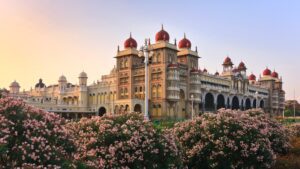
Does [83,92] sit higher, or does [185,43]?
[185,43]

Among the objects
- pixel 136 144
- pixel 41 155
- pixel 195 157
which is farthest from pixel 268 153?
pixel 41 155

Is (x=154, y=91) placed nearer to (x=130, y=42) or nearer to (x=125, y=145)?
(x=130, y=42)

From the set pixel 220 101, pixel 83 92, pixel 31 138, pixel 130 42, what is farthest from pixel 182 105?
pixel 31 138

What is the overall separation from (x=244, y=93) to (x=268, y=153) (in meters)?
71.2

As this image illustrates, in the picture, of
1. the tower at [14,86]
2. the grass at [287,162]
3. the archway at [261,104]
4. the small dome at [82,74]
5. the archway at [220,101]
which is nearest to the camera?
the grass at [287,162]

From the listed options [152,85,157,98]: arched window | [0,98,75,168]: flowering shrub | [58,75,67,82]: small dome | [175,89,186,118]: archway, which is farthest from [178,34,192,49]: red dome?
[0,98,75,168]: flowering shrub

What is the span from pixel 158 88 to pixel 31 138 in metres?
51.5

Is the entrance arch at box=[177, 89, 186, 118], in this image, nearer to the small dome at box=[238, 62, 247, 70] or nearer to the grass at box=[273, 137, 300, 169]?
the small dome at box=[238, 62, 247, 70]

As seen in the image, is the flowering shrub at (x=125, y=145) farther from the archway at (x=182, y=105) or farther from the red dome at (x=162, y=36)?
the archway at (x=182, y=105)

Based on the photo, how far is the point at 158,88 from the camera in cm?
5803

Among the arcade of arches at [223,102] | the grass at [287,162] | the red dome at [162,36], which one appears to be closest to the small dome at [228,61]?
the arcade of arches at [223,102]

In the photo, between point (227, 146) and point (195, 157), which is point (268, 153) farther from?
point (195, 157)

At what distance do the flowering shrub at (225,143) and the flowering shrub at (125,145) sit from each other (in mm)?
2320

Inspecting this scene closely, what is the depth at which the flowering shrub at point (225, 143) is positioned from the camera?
12.0 meters
